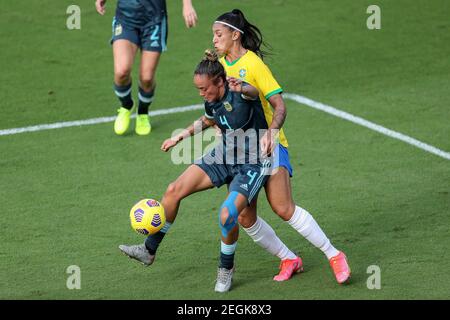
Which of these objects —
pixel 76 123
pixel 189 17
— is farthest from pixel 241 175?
pixel 76 123

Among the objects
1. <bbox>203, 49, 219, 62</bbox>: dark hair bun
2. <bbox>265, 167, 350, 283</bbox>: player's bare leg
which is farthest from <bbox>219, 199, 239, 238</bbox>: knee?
<bbox>203, 49, 219, 62</bbox>: dark hair bun

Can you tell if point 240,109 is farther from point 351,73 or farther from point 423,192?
point 351,73

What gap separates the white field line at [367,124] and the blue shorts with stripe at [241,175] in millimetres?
3673

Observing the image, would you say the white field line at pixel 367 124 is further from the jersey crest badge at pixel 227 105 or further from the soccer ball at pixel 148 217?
the soccer ball at pixel 148 217

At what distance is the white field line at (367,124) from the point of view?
10664mm

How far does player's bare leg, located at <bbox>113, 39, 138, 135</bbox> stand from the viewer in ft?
35.3

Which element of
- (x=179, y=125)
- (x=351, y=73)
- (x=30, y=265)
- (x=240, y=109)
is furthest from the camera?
(x=351, y=73)

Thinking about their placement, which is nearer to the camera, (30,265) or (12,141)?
(30,265)

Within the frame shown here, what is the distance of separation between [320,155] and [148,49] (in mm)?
2225

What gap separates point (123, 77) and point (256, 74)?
12.0ft

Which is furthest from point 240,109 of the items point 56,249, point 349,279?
point 56,249

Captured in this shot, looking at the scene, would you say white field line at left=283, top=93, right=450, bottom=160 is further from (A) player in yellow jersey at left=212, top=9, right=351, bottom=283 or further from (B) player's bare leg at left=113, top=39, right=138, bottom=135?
(A) player in yellow jersey at left=212, top=9, right=351, bottom=283

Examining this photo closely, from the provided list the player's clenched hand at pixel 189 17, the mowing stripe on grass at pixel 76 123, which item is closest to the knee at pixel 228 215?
the player's clenched hand at pixel 189 17

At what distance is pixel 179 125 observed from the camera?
37.4 ft
